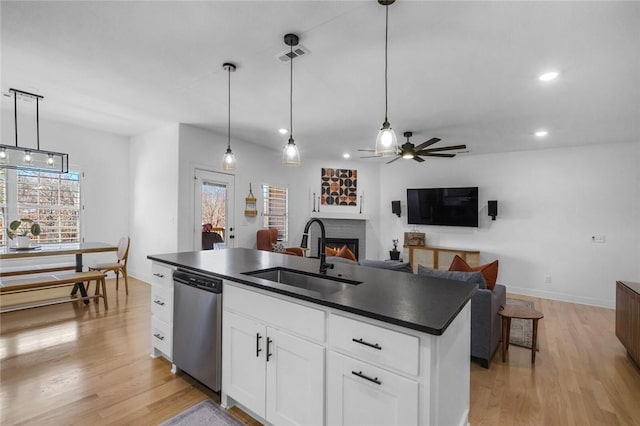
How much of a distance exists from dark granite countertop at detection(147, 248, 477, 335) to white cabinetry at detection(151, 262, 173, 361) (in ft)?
0.41

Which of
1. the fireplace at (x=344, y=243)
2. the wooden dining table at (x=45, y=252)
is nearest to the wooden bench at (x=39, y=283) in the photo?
the wooden dining table at (x=45, y=252)

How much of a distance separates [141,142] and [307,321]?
17.8 ft

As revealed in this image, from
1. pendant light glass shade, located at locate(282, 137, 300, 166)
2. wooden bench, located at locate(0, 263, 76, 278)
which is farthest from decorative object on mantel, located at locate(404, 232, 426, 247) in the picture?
wooden bench, located at locate(0, 263, 76, 278)

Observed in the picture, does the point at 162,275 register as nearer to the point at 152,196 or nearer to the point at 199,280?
the point at 199,280

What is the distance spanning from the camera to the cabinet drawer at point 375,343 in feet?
4.15

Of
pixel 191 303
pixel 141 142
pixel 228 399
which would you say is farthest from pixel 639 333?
pixel 141 142

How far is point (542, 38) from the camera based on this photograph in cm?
221

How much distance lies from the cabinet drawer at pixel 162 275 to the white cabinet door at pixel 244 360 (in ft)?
2.50

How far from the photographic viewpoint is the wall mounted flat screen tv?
615cm

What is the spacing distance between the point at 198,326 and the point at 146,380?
2.41 ft

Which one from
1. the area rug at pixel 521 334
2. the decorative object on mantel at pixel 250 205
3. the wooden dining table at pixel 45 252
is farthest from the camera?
the decorative object on mantel at pixel 250 205

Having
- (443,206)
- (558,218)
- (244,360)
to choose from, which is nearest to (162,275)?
(244,360)

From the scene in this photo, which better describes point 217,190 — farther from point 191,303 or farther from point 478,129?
point 478,129

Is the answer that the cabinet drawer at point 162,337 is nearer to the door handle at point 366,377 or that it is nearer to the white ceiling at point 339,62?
the door handle at point 366,377
